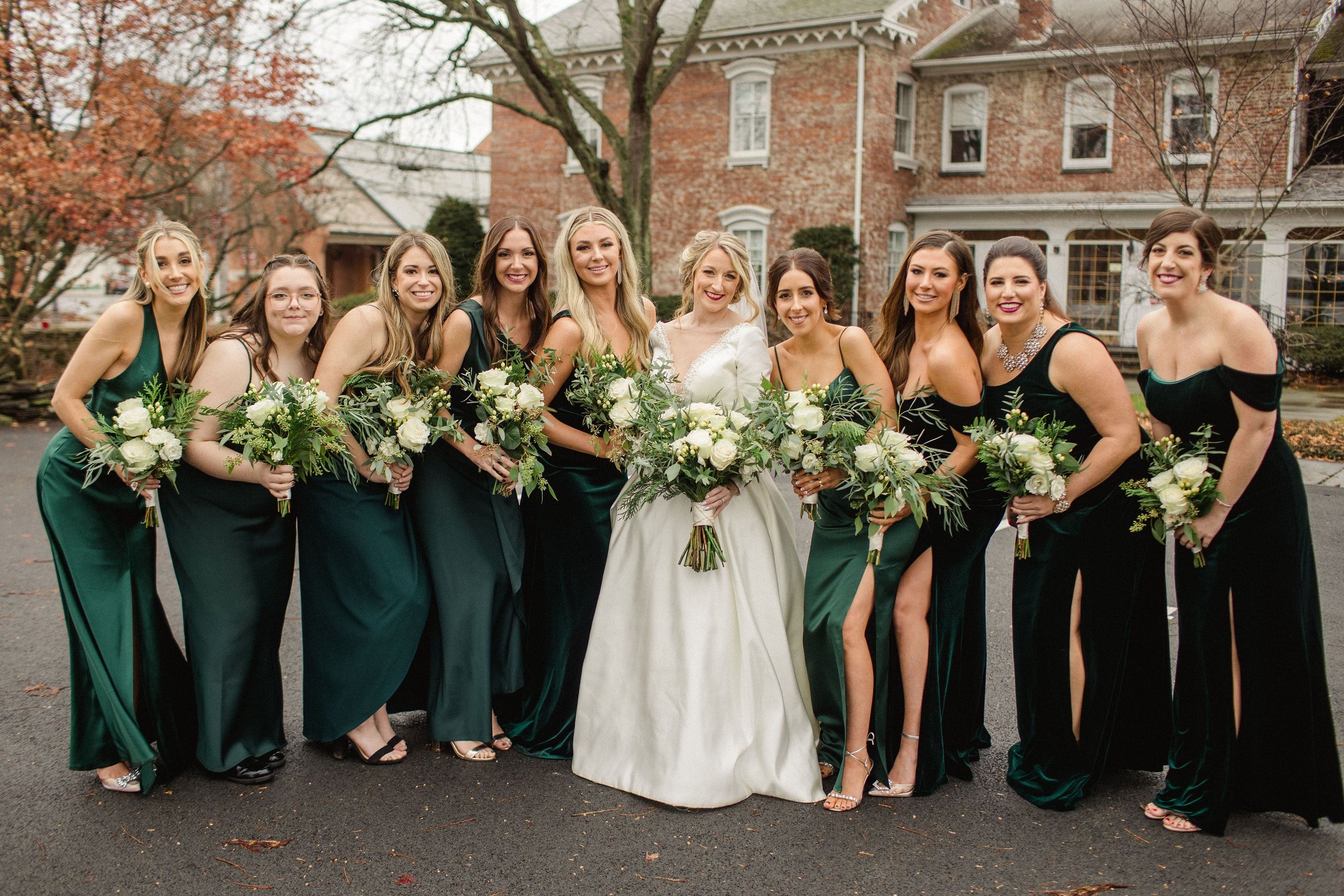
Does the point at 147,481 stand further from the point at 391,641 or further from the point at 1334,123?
the point at 1334,123

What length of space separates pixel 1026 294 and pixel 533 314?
7.64 feet

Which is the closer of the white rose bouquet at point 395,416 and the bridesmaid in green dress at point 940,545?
the bridesmaid in green dress at point 940,545

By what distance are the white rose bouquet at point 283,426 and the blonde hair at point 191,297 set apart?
13.7 inches

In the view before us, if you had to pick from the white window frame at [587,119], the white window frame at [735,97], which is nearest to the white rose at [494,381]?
the white window frame at [735,97]

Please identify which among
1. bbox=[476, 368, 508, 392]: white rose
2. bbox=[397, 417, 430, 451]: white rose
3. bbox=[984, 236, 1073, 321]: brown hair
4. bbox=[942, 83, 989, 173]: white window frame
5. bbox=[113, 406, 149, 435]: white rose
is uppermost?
bbox=[942, 83, 989, 173]: white window frame

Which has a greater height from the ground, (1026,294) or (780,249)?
(780,249)

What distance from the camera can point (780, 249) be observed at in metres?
26.0

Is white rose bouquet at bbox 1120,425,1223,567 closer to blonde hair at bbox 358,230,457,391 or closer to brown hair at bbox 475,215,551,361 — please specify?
brown hair at bbox 475,215,551,361

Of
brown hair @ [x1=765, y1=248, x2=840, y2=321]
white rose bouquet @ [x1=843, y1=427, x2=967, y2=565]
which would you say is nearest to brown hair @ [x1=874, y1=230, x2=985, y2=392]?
brown hair @ [x1=765, y1=248, x2=840, y2=321]

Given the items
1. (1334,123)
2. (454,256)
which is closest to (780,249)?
(454,256)

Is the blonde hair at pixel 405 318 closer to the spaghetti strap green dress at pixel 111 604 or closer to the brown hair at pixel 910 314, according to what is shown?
the spaghetti strap green dress at pixel 111 604

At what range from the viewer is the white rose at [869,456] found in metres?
4.16

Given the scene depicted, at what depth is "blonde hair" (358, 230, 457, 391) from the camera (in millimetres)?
4859

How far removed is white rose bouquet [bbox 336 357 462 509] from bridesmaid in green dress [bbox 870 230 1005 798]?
1.98 meters
